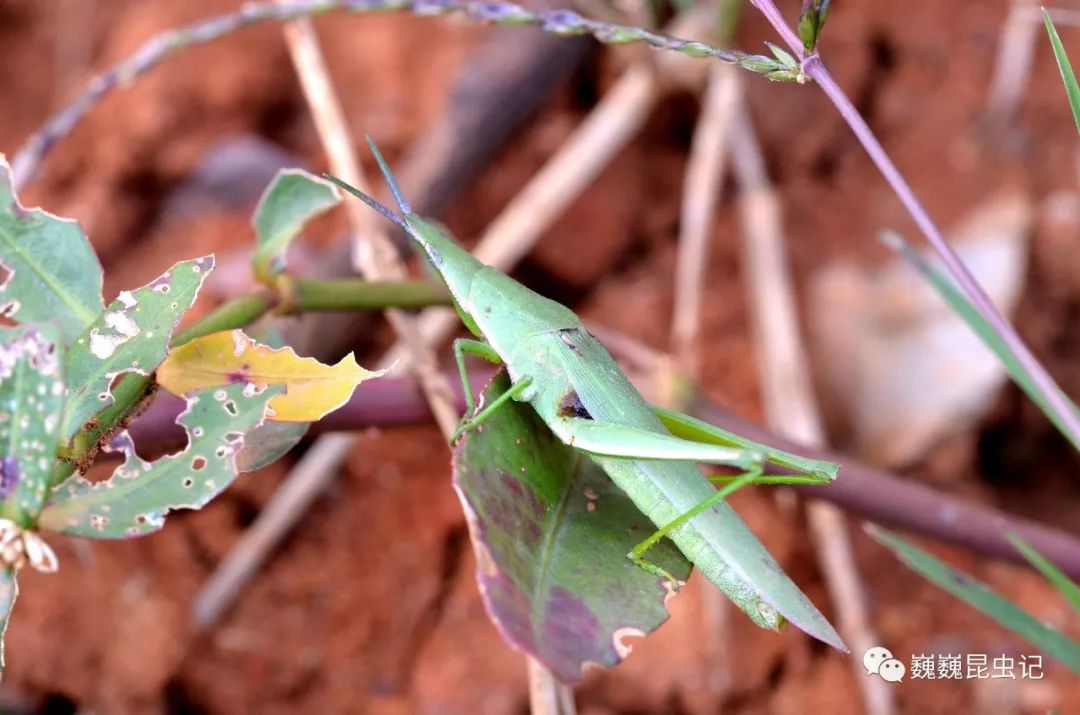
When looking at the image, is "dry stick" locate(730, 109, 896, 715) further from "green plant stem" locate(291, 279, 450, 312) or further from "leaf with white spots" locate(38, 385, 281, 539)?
"leaf with white spots" locate(38, 385, 281, 539)

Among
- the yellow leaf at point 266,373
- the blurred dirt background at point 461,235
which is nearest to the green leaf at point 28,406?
the yellow leaf at point 266,373

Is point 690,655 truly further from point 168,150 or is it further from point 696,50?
point 168,150

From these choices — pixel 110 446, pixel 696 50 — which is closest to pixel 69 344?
pixel 110 446

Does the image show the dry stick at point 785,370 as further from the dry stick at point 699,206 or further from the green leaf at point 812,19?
the green leaf at point 812,19

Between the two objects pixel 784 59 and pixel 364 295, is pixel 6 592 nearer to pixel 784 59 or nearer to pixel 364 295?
pixel 364 295

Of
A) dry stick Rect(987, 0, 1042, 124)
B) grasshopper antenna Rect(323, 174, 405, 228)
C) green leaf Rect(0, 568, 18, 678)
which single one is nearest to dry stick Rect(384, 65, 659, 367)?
grasshopper antenna Rect(323, 174, 405, 228)

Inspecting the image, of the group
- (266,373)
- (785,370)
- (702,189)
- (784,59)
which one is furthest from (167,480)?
(702,189)
